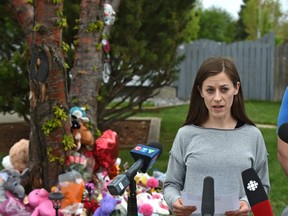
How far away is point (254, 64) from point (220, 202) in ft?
51.6

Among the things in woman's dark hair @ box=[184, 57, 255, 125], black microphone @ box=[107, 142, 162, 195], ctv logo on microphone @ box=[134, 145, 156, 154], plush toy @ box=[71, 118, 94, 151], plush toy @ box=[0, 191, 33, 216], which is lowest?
plush toy @ box=[0, 191, 33, 216]

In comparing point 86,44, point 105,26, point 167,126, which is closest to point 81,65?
point 86,44

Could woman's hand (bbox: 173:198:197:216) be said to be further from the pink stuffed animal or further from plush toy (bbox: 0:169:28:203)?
plush toy (bbox: 0:169:28:203)

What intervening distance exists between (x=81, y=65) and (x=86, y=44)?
20cm

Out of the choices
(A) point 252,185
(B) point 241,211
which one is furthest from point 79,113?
(A) point 252,185

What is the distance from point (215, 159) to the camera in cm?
220

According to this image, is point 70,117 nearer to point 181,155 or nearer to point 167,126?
point 181,155

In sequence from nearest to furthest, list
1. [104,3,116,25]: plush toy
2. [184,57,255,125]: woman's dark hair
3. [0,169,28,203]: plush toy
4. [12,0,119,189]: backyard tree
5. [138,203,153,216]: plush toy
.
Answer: [184,57,255,125]: woman's dark hair
[12,0,119,189]: backyard tree
[0,169,28,203]: plush toy
[138,203,153,216]: plush toy
[104,3,116,25]: plush toy

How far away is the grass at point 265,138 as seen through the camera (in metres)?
5.40

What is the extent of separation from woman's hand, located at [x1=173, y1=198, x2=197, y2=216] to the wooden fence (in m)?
14.7

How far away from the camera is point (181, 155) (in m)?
2.32

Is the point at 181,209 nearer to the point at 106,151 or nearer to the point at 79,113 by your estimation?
the point at 106,151

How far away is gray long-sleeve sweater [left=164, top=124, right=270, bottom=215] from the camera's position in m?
2.19

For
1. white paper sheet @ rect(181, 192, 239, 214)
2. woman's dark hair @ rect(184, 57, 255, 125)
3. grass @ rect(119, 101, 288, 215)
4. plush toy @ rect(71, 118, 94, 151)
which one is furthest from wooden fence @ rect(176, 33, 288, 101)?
white paper sheet @ rect(181, 192, 239, 214)
